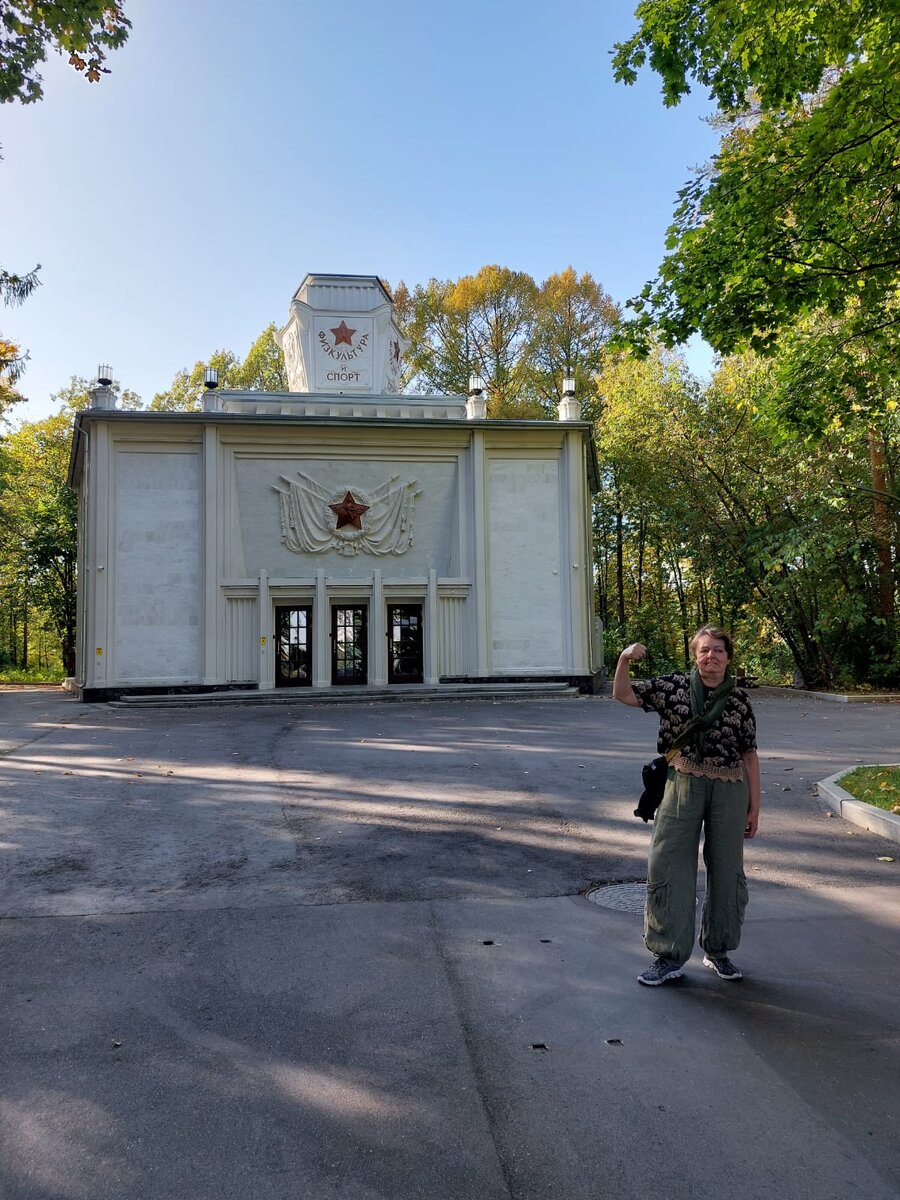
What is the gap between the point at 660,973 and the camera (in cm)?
385

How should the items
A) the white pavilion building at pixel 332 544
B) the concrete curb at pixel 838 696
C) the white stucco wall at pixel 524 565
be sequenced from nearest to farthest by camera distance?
the concrete curb at pixel 838 696 < the white pavilion building at pixel 332 544 < the white stucco wall at pixel 524 565

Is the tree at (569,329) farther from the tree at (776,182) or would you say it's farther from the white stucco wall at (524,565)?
the tree at (776,182)

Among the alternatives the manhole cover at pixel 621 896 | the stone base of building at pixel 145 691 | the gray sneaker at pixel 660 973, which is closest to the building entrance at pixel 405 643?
the stone base of building at pixel 145 691

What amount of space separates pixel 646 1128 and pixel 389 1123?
898mm

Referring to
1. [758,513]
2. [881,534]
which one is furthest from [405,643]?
[881,534]

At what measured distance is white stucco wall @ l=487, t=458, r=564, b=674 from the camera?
76.3 ft

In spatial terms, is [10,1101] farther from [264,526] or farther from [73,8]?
[264,526]

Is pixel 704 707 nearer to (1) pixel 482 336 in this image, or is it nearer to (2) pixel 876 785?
(2) pixel 876 785

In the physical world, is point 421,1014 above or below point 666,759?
below

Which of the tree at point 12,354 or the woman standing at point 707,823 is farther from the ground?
the tree at point 12,354

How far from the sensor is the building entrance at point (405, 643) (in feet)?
77.7

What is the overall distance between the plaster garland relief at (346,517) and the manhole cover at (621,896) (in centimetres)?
1857

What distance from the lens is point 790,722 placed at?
15.6 metres

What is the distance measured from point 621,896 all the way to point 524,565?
61.5 ft
